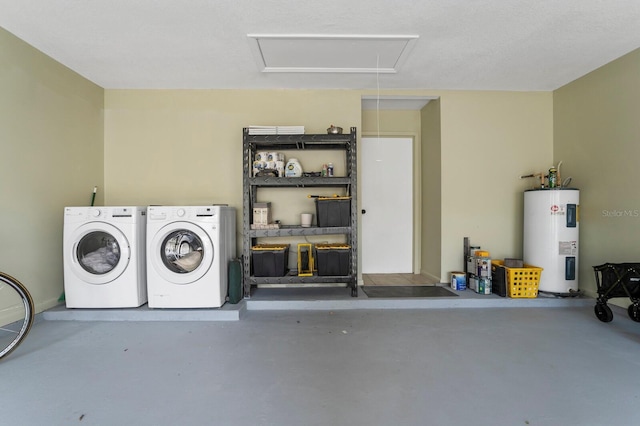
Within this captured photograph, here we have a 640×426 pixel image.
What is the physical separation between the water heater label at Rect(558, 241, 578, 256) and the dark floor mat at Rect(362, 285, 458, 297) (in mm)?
1121

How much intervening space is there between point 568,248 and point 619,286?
1.93 ft

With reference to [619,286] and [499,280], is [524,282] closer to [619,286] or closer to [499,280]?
[499,280]

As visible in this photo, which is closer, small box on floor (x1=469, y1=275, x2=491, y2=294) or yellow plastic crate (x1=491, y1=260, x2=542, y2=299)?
yellow plastic crate (x1=491, y1=260, x2=542, y2=299)

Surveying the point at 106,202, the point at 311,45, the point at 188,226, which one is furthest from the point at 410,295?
the point at 106,202

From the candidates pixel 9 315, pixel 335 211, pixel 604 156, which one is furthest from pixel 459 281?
pixel 9 315

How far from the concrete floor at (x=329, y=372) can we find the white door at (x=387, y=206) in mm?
1493

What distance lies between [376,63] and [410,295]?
2.35 m

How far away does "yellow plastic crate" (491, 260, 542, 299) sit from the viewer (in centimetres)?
291

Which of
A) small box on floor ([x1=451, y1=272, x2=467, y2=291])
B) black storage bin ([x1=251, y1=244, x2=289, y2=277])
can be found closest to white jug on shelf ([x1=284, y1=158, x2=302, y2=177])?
black storage bin ([x1=251, y1=244, x2=289, y2=277])

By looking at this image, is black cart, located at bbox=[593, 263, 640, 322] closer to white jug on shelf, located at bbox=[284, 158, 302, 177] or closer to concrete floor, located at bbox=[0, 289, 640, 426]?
concrete floor, located at bbox=[0, 289, 640, 426]

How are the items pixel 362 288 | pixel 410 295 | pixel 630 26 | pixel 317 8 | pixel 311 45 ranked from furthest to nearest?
pixel 362 288 < pixel 410 295 < pixel 311 45 < pixel 630 26 < pixel 317 8

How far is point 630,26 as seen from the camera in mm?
2176

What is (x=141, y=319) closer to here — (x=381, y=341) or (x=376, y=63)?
(x=381, y=341)

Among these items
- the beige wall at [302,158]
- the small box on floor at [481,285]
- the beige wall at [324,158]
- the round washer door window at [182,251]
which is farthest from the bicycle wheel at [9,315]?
the small box on floor at [481,285]
